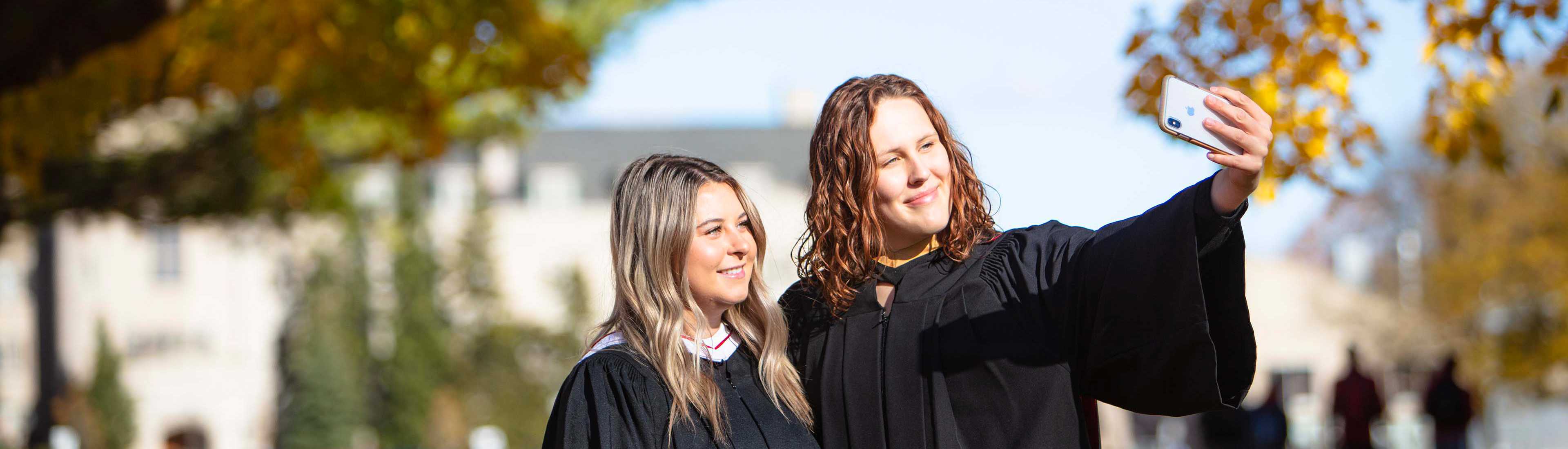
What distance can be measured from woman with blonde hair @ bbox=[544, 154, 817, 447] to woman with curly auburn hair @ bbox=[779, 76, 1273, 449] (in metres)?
0.11

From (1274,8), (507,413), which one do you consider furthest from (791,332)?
(507,413)

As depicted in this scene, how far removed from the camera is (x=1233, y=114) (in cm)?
226

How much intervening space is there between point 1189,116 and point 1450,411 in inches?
418

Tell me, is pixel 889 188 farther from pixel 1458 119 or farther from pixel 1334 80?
pixel 1458 119

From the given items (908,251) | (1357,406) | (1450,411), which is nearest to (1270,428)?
(1357,406)

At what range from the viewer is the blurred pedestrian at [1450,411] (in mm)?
11562

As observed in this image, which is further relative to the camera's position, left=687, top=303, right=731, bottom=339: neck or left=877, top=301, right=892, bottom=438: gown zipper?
left=687, top=303, right=731, bottom=339: neck

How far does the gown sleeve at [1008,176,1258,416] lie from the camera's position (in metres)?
2.43

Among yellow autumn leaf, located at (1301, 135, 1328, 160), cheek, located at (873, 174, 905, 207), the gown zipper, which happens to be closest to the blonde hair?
the gown zipper

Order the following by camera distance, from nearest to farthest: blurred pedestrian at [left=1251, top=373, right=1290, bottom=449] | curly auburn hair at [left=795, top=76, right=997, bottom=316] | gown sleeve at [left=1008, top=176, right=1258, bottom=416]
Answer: gown sleeve at [left=1008, top=176, right=1258, bottom=416] → curly auburn hair at [left=795, top=76, right=997, bottom=316] → blurred pedestrian at [left=1251, top=373, right=1290, bottom=449]

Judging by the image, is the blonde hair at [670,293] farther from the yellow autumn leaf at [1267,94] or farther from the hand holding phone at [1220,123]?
the yellow autumn leaf at [1267,94]

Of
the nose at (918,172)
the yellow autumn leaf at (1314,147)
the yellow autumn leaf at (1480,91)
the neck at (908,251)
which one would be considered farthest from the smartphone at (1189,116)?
the yellow autumn leaf at (1480,91)

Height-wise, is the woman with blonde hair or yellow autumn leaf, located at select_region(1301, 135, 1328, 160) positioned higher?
yellow autumn leaf, located at select_region(1301, 135, 1328, 160)

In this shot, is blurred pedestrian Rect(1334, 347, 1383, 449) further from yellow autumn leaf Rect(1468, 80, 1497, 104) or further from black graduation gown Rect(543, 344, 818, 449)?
black graduation gown Rect(543, 344, 818, 449)
